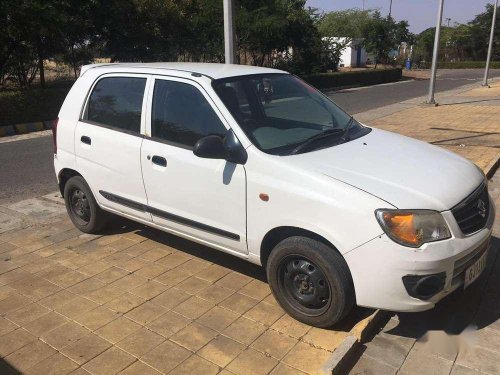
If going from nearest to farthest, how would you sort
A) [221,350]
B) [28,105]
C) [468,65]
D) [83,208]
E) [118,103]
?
1. [221,350]
2. [118,103]
3. [83,208]
4. [28,105]
5. [468,65]

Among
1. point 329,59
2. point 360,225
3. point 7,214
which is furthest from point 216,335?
point 329,59

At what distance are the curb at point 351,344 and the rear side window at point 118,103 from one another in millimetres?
2436

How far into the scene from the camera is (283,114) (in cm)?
415

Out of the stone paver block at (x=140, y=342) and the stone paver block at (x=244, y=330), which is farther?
the stone paver block at (x=244, y=330)

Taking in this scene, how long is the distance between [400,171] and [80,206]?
3354mm

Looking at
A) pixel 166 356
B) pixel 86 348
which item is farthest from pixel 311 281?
pixel 86 348

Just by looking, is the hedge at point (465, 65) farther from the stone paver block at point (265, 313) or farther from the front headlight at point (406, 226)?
the front headlight at point (406, 226)

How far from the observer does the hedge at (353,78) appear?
28.5 m

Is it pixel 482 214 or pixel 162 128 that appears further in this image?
pixel 162 128

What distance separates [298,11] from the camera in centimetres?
2775

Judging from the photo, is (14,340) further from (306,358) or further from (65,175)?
(65,175)

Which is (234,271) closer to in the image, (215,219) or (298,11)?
(215,219)

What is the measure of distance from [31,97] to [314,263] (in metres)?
13.2

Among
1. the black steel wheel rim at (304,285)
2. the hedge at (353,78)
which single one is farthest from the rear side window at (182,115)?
the hedge at (353,78)
